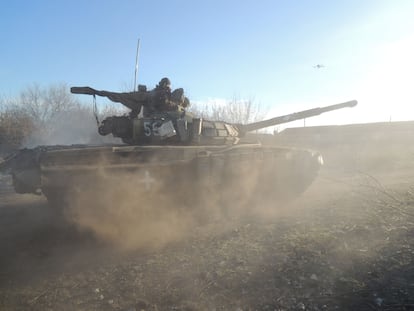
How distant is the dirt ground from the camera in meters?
4.59

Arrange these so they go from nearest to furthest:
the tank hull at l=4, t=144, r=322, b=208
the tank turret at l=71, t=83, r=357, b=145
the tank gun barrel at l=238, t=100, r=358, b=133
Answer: the tank hull at l=4, t=144, r=322, b=208 < the tank turret at l=71, t=83, r=357, b=145 < the tank gun barrel at l=238, t=100, r=358, b=133

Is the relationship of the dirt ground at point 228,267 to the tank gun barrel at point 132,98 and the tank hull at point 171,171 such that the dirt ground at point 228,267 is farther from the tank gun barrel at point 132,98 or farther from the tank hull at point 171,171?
the tank gun barrel at point 132,98

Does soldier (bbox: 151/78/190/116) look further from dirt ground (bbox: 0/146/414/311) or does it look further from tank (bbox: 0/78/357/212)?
dirt ground (bbox: 0/146/414/311)

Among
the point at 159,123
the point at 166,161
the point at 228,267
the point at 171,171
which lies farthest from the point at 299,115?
the point at 228,267

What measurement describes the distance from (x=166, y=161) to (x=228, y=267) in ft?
9.45

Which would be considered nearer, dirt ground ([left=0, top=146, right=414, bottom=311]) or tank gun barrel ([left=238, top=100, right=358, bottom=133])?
dirt ground ([left=0, top=146, right=414, bottom=311])

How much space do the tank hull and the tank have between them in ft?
0.05

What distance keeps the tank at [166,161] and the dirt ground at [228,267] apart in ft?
3.23

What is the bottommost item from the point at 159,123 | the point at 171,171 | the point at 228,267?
the point at 228,267

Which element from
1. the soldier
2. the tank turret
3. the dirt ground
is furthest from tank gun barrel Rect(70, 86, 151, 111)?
the dirt ground

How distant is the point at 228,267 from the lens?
18.4ft

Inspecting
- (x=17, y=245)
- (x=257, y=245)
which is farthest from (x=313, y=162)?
(x=17, y=245)

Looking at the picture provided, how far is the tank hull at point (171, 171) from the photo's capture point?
6781mm

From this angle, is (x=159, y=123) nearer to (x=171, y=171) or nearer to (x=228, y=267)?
(x=171, y=171)
